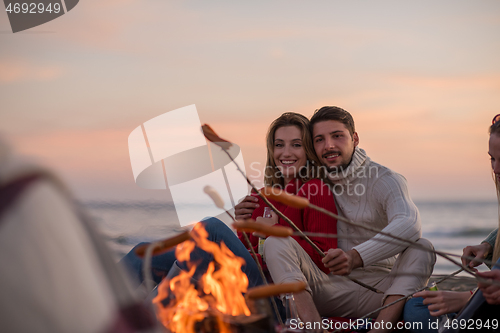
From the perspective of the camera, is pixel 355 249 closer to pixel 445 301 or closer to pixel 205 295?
pixel 445 301

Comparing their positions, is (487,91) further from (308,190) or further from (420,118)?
(308,190)

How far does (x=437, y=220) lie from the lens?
1018cm

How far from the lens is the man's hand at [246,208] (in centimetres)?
251

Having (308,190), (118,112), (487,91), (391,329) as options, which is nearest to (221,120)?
(118,112)

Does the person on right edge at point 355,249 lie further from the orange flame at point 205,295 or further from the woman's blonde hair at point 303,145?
the orange flame at point 205,295

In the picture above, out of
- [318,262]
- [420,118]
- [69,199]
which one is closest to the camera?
[69,199]

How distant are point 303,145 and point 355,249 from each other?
0.79 m

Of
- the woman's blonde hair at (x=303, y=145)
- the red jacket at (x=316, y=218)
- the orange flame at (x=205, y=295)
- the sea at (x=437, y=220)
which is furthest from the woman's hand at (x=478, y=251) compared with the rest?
the sea at (x=437, y=220)

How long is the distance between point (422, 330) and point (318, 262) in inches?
22.4

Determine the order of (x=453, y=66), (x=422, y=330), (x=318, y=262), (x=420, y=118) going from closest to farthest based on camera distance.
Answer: (x=422, y=330), (x=318, y=262), (x=453, y=66), (x=420, y=118)

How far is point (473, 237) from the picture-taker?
9242mm

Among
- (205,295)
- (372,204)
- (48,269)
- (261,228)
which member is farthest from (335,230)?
(48,269)

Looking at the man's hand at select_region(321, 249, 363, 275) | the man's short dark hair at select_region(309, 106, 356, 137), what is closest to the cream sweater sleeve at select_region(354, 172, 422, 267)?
the man's hand at select_region(321, 249, 363, 275)

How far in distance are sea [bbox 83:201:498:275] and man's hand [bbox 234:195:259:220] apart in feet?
7.44
